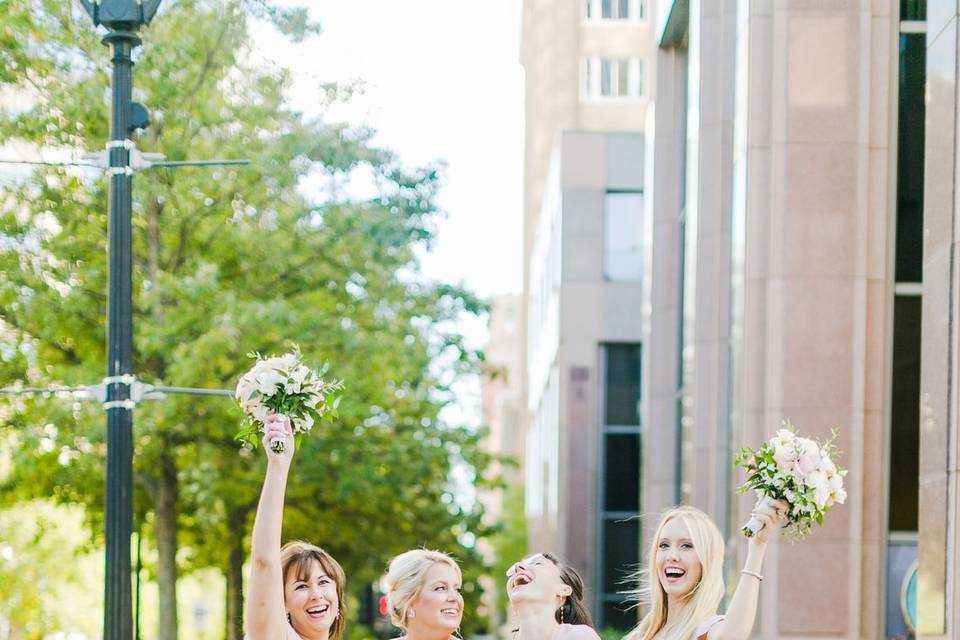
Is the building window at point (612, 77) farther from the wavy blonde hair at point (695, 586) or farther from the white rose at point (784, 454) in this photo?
the white rose at point (784, 454)

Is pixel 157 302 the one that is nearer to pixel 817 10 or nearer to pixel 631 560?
pixel 817 10

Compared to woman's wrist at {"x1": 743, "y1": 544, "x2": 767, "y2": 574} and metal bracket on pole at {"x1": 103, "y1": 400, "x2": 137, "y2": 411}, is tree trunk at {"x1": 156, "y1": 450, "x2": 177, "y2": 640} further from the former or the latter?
woman's wrist at {"x1": 743, "y1": 544, "x2": 767, "y2": 574}

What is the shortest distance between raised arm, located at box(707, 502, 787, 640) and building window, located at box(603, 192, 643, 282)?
32964 millimetres

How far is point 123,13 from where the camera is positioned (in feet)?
30.5

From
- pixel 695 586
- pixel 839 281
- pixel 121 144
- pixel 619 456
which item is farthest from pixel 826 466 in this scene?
pixel 619 456

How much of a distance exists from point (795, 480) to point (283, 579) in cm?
207

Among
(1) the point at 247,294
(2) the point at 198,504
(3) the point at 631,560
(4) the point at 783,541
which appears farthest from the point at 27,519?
(4) the point at 783,541

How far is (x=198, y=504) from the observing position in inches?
1009

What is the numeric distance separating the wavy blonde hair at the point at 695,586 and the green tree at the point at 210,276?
14852 millimetres

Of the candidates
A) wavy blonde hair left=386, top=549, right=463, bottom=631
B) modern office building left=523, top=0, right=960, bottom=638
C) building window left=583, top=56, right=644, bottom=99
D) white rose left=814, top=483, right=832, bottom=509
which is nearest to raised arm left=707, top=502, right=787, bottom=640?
white rose left=814, top=483, right=832, bottom=509

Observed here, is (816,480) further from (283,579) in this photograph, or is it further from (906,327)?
(906,327)

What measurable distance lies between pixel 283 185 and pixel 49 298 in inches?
136

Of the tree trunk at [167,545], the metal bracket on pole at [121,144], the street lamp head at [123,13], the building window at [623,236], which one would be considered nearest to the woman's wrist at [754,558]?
the metal bracket on pole at [121,144]

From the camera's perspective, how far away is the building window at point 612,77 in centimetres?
6091
